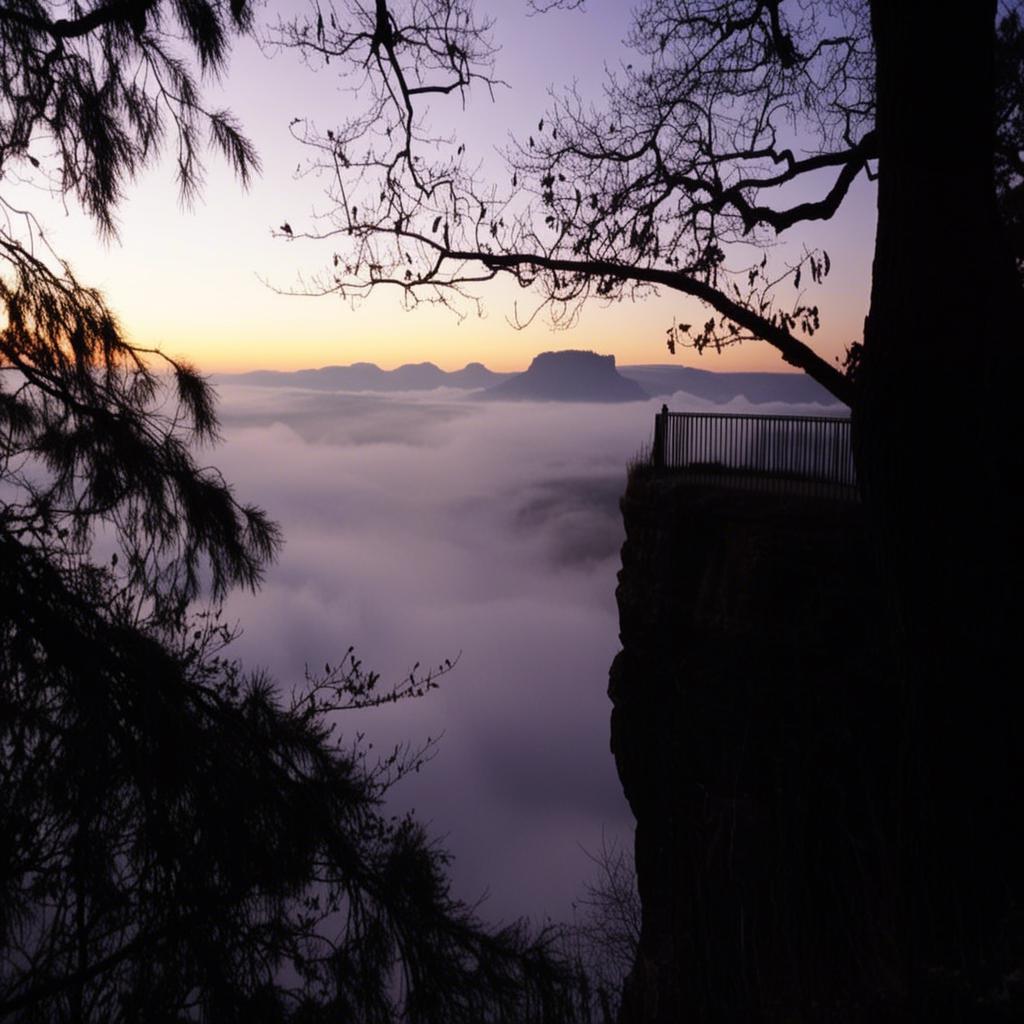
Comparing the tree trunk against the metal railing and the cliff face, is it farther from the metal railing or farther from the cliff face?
the metal railing

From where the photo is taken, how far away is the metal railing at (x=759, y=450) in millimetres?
15383

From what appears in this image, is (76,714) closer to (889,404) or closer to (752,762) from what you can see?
(889,404)

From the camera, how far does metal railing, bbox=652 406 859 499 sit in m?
15.4

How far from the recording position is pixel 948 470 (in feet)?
10.6

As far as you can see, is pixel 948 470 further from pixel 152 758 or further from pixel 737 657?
pixel 737 657

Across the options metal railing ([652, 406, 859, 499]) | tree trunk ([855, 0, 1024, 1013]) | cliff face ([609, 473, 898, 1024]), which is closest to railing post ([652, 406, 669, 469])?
metal railing ([652, 406, 859, 499])

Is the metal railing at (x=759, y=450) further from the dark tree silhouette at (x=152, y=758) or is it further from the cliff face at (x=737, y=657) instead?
the dark tree silhouette at (x=152, y=758)

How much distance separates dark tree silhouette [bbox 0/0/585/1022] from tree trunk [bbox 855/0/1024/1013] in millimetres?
1664

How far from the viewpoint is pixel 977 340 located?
10.8 feet

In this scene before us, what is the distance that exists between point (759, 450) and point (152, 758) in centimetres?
1509

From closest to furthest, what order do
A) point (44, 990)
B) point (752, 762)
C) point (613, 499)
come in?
point (44, 990) < point (752, 762) < point (613, 499)

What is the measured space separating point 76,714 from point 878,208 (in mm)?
3723

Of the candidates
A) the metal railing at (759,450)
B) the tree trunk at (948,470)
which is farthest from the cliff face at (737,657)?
the tree trunk at (948,470)

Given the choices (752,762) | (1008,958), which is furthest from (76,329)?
(752,762)
